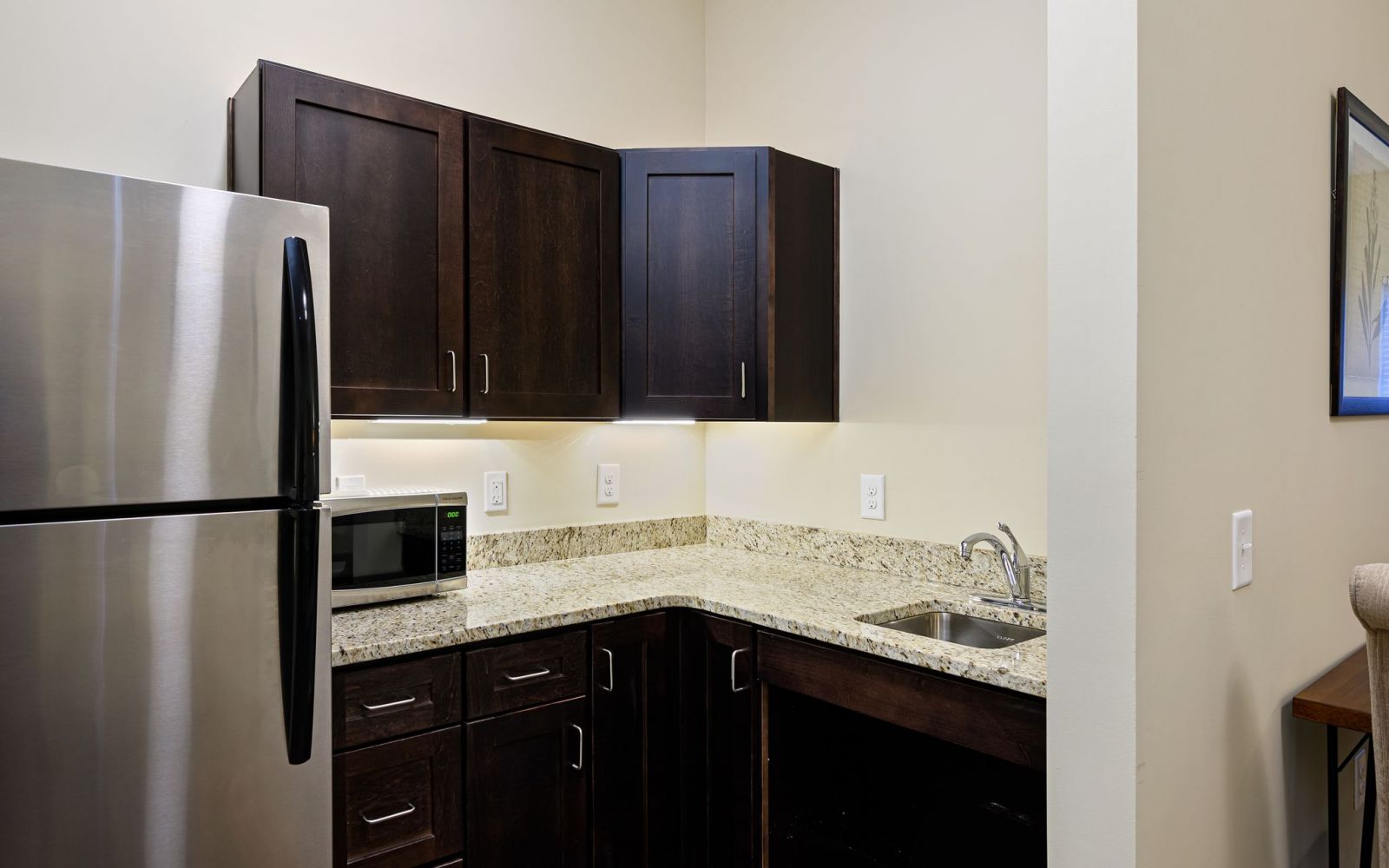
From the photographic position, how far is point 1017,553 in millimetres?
2041

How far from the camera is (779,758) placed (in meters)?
2.00

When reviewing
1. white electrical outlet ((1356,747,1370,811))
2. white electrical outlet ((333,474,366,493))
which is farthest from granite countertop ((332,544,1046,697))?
white electrical outlet ((1356,747,1370,811))

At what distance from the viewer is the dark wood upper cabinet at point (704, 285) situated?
2.35 m

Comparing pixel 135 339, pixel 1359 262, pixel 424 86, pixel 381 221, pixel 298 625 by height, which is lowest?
pixel 298 625

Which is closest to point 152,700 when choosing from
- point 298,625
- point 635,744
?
point 298,625

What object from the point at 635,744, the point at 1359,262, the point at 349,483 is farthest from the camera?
the point at 349,483

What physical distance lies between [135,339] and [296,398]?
0.73ft

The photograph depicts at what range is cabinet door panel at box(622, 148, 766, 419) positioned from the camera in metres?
2.37

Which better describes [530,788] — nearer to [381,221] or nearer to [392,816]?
[392,816]

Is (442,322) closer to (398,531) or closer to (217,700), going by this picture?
(398,531)

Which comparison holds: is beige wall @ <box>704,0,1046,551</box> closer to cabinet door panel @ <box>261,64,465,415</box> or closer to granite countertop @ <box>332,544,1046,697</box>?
granite countertop @ <box>332,544,1046,697</box>

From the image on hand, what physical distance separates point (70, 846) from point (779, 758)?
4.49 ft

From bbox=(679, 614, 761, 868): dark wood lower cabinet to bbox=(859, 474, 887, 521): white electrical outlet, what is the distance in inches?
25.6

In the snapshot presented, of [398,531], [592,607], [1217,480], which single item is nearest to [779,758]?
[592,607]
